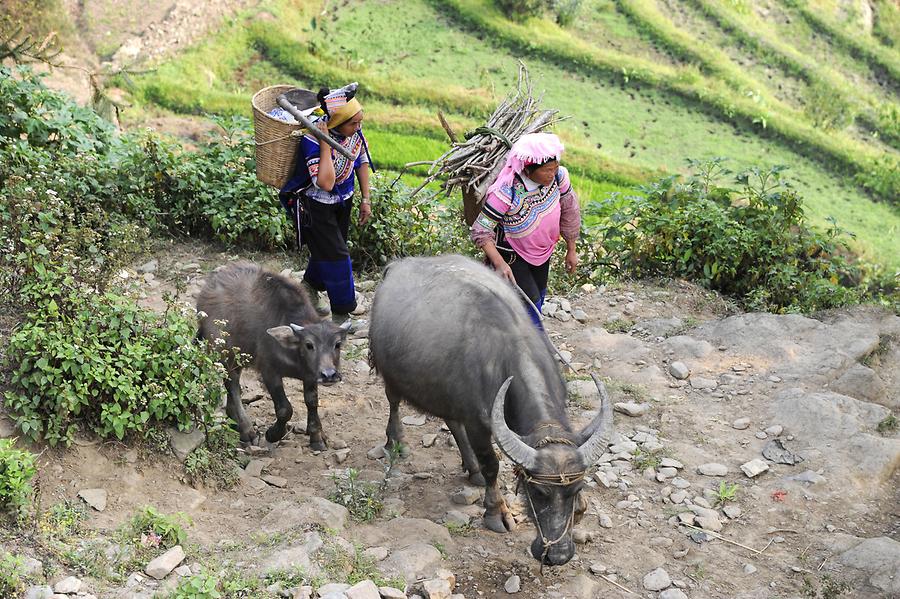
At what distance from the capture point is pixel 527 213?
507 centimetres

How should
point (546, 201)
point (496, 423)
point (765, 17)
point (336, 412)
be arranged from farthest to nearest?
point (765, 17) < point (336, 412) < point (546, 201) < point (496, 423)

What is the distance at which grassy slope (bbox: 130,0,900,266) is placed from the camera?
44.7ft

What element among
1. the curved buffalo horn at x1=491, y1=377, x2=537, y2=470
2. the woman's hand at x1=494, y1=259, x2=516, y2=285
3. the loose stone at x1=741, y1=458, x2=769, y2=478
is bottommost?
the loose stone at x1=741, y1=458, x2=769, y2=478

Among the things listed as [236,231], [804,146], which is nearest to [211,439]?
[236,231]

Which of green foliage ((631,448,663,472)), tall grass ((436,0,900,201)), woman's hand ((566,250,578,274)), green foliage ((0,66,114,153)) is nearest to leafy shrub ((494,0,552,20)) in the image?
tall grass ((436,0,900,201))

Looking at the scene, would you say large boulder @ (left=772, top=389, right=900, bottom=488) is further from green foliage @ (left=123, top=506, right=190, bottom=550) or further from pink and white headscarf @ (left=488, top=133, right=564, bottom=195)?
green foliage @ (left=123, top=506, right=190, bottom=550)

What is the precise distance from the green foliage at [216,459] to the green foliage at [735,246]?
4.26 meters

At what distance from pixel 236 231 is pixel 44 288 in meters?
A: 3.05

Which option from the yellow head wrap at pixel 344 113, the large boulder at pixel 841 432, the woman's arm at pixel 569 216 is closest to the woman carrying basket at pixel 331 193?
the yellow head wrap at pixel 344 113

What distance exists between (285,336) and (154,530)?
4.38ft

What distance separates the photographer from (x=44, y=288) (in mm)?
4273

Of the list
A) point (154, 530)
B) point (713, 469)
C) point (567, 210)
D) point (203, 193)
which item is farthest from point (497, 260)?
point (203, 193)

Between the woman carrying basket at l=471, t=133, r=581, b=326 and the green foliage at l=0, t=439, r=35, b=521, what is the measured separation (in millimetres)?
2573

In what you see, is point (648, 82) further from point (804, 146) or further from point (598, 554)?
point (598, 554)
